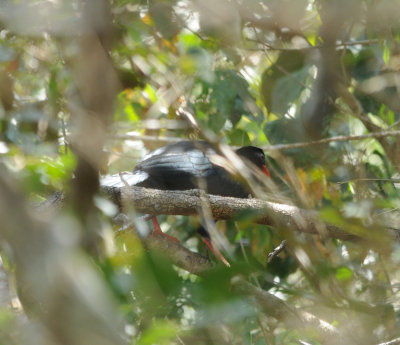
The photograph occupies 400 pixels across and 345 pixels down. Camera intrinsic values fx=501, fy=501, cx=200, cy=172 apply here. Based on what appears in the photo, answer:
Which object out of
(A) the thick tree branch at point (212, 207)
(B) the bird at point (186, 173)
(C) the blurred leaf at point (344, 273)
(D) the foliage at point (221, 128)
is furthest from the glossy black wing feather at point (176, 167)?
(C) the blurred leaf at point (344, 273)

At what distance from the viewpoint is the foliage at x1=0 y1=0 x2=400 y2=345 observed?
1093 mm

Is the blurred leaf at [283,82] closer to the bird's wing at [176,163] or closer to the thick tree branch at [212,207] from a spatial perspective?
the bird's wing at [176,163]

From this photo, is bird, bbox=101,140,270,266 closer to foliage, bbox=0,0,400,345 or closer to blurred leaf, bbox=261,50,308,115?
foliage, bbox=0,0,400,345

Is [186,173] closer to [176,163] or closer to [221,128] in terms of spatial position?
[176,163]

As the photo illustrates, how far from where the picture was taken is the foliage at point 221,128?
1.09m

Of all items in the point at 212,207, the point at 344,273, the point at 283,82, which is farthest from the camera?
the point at 283,82

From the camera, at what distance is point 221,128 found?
393 cm

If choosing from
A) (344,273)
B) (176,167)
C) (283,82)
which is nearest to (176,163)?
(176,167)

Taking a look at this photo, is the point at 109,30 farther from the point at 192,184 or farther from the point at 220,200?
the point at 192,184

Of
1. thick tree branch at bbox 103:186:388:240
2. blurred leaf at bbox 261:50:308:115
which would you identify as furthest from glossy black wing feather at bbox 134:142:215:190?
thick tree branch at bbox 103:186:388:240

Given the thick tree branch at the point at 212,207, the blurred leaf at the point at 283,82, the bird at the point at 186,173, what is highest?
the blurred leaf at the point at 283,82

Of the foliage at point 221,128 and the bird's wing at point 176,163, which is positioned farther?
the bird's wing at point 176,163

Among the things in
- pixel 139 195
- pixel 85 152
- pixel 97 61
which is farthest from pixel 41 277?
pixel 139 195

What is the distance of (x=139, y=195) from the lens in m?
2.57
